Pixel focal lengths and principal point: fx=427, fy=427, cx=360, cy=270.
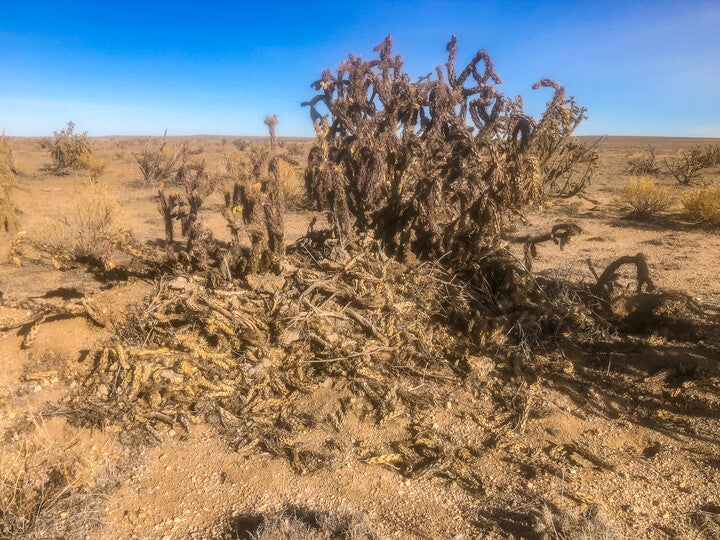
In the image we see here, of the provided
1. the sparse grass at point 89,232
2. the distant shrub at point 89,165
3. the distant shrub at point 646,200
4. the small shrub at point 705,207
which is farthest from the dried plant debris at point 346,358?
the distant shrub at point 89,165

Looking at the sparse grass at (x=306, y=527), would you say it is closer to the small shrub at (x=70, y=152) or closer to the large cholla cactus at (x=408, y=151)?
the large cholla cactus at (x=408, y=151)

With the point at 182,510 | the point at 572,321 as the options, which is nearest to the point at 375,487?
the point at 182,510

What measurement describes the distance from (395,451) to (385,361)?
0.93 m

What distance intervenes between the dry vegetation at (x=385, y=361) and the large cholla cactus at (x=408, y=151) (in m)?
0.03

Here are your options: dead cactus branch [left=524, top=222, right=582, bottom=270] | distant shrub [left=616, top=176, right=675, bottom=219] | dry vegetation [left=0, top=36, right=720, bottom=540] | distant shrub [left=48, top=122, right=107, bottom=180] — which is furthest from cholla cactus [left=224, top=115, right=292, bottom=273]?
distant shrub [left=48, top=122, right=107, bottom=180]

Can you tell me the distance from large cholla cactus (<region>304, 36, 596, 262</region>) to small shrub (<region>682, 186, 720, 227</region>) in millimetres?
6584

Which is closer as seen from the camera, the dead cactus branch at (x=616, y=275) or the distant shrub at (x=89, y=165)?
the dead cactus branch at (x=616, y=275)

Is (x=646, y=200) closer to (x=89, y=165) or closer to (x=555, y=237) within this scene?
(x=555, y=237)

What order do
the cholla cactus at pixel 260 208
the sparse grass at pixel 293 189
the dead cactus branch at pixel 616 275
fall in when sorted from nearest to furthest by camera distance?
the dead cactus branch at pixel 616 275, the cholla cactus at pixel 260 208, the sparse grass at pixel 293 189

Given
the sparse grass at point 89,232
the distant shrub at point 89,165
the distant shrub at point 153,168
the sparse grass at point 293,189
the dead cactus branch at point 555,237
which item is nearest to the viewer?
the dead cactus branch at point 555,237

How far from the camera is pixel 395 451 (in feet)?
10.0

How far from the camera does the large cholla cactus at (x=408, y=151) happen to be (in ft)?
15.4

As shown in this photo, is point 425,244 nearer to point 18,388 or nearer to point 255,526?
point 255,526

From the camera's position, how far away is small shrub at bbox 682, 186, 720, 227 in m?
9.10
